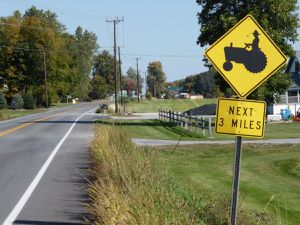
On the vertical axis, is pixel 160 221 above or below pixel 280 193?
above

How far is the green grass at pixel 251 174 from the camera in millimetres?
12234

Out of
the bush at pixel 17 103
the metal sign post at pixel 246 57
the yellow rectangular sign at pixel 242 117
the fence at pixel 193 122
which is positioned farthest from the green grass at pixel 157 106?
the yellow rectangular sign at pixel 242 117

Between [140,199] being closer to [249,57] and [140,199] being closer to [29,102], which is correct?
[249,57]

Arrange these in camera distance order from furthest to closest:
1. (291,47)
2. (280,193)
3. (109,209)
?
(291,47), (280,193), (109,209)

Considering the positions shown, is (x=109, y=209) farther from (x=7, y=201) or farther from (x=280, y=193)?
(x=280, y=193)

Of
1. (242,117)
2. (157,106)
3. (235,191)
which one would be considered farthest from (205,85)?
(235,191)

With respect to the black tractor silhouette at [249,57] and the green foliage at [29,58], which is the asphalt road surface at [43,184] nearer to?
the black tractor silhouette at [249,57]

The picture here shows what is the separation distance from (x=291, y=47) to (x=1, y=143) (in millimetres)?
20669

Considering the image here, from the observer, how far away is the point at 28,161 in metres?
18.2

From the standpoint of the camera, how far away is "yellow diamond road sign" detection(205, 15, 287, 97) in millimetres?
7793

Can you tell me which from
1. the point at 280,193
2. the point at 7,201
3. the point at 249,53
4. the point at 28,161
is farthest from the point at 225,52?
the point at 28,161

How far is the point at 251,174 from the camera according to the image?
16.9m

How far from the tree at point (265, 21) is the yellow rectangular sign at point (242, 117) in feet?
98.3

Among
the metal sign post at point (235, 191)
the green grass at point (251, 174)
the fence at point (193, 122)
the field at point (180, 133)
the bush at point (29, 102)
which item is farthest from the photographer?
the bush at point (29, 102)
